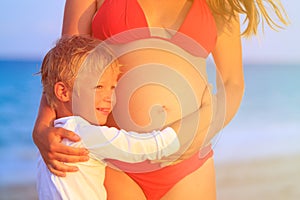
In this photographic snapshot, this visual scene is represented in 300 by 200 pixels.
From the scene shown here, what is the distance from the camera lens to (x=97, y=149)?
3.52 ft

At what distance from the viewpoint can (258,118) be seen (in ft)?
21.1

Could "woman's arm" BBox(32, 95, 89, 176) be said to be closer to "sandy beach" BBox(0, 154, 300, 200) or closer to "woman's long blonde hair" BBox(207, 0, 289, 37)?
"woman's long blonde hair" BBox(207, 0, 289, 37)

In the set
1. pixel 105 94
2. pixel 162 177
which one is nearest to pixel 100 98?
pixel 105 94

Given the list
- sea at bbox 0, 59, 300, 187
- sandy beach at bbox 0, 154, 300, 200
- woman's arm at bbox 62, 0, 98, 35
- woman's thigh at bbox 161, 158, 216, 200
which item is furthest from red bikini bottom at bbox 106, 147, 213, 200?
sandy beach at bbox 0, 154, 300, 200

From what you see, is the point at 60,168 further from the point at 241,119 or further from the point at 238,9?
the point at 241,119

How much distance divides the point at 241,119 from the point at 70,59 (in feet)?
16.8

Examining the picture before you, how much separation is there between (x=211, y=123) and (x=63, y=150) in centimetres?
32

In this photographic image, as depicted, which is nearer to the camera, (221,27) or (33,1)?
(221,27)

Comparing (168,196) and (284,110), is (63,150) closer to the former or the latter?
(168,196)

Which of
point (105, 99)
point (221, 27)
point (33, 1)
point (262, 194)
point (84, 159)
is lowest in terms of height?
point (262, 194)

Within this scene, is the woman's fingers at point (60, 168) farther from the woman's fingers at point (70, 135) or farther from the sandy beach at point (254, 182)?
the sandy beach at point (254, 182)

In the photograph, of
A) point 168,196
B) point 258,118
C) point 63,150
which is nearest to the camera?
point 63,150

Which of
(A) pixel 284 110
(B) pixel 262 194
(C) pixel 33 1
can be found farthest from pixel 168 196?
(A) pixel 284 110

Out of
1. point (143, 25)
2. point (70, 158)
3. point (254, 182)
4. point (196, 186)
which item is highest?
point (143, 25)
